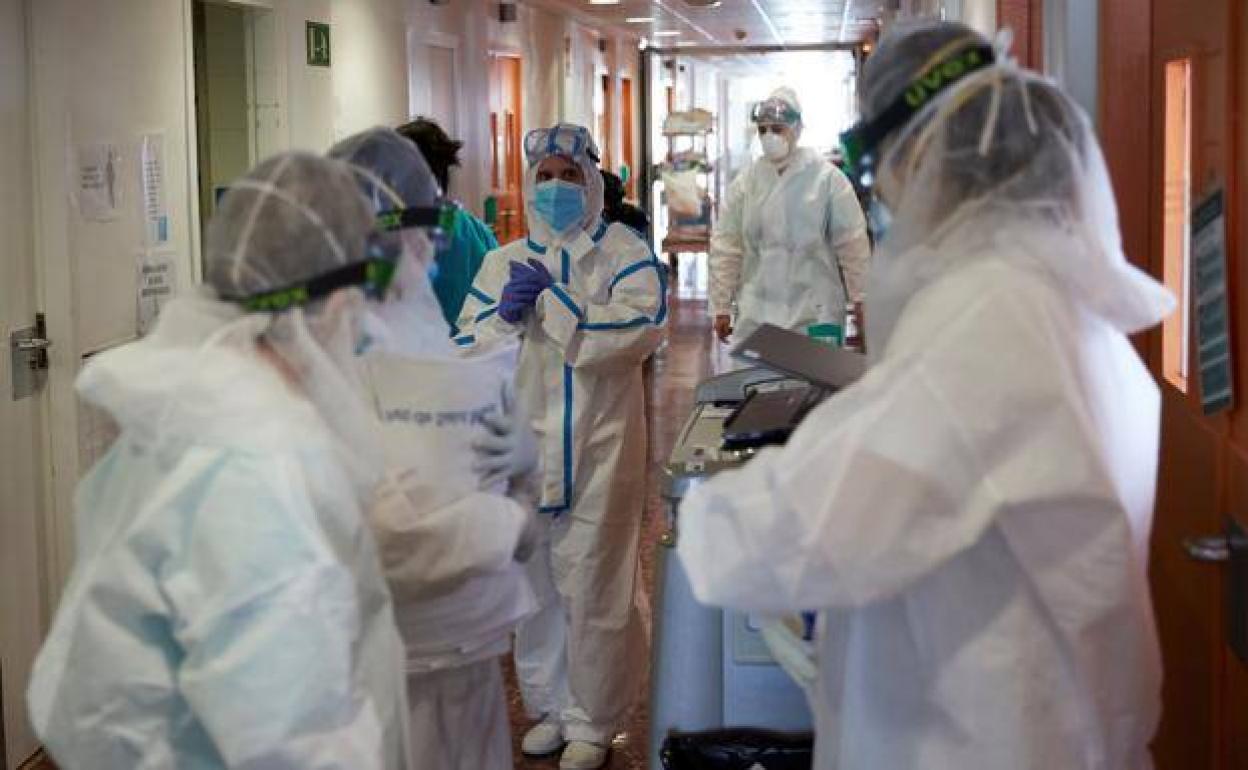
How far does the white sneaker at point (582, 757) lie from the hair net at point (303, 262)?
1.97 meters

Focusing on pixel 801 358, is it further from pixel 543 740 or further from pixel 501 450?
pixel 543 740

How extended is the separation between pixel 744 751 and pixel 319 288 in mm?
1141

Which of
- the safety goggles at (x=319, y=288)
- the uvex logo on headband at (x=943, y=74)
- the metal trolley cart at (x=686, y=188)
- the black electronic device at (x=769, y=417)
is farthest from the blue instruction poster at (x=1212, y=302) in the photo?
the metal trolley cart at (x=686, y=188)

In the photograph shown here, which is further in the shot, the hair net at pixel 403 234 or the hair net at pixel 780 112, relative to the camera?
the hair net at pixel 780 112

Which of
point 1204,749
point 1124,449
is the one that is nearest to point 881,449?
point 1124,449

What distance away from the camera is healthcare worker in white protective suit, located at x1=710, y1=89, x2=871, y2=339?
5594 millimetres

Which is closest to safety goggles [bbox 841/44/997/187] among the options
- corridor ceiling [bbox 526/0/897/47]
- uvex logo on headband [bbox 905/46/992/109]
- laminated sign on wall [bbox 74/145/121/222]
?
uvex logo on headband [bbox 905/46/992/109]

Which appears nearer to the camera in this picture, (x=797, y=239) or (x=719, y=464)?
(x=719, y=464)

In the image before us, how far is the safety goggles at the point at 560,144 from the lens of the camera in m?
3.73

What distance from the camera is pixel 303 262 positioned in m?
1.85

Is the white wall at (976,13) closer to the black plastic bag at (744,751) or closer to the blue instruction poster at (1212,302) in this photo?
the blue instruction poster at (1212,302)

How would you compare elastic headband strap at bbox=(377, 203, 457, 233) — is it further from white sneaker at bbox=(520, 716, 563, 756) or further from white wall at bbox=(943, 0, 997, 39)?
white sneaker at bbox=(520, 716, 563, 756)

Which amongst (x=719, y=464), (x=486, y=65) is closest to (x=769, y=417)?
(x=719, y=464)

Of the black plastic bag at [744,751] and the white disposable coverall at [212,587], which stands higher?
the white disposable coverall at [212,587]
